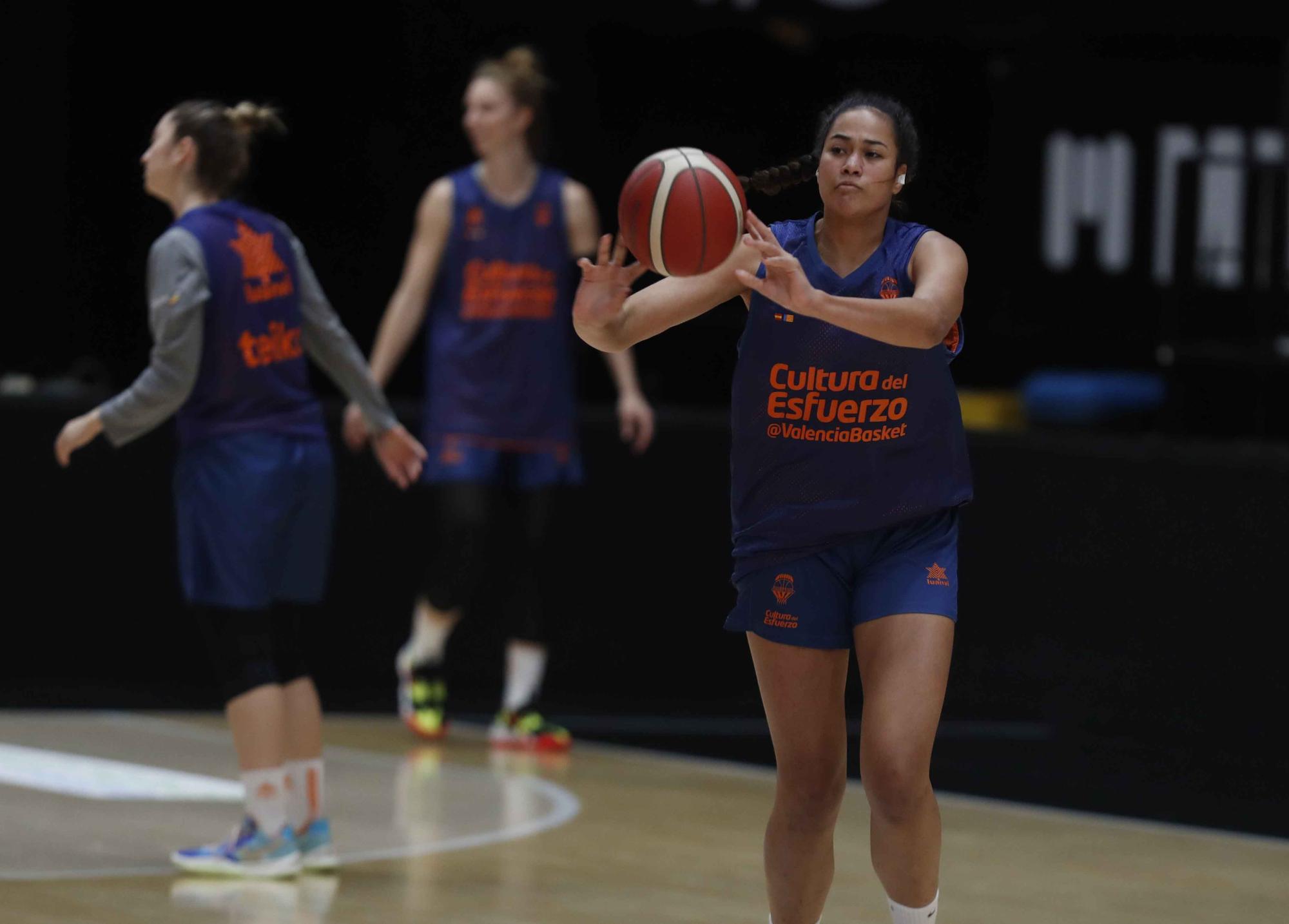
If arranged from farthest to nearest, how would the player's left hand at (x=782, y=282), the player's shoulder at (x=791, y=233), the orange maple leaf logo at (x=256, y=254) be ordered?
the orange maple leaf logo at (x=256, y=254) < the player's shoulder at (x=791, y=233) < the player's left hand at (x=782, y=282)

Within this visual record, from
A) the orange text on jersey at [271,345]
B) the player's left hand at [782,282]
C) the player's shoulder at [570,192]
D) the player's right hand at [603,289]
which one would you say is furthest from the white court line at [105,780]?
the player's left hand at [782,282]

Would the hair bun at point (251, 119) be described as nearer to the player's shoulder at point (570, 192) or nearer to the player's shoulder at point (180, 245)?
the player's shoulder at point (180, 245)

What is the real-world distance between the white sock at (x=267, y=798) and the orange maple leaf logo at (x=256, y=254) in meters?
1.16

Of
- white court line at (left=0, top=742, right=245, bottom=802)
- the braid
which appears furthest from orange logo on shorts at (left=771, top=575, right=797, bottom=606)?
white court line at (left=0, top=742, right=245, bottom=802)

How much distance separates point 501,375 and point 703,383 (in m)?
2.06

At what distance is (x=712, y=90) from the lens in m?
9.63

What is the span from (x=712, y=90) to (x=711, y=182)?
222 inches

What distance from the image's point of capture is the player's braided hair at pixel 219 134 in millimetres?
5543

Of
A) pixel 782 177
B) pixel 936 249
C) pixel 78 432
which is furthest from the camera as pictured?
pixel 78 432

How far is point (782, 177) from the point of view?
4262 mm

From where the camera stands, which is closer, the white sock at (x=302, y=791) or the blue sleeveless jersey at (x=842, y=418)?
the blue sleeveless jersey at (x=842, y=418)

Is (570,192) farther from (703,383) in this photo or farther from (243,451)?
(243,451)

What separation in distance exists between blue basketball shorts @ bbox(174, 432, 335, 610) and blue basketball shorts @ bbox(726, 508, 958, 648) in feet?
5.42

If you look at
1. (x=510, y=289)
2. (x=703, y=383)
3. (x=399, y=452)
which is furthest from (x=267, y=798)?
(x=703, y=383)
